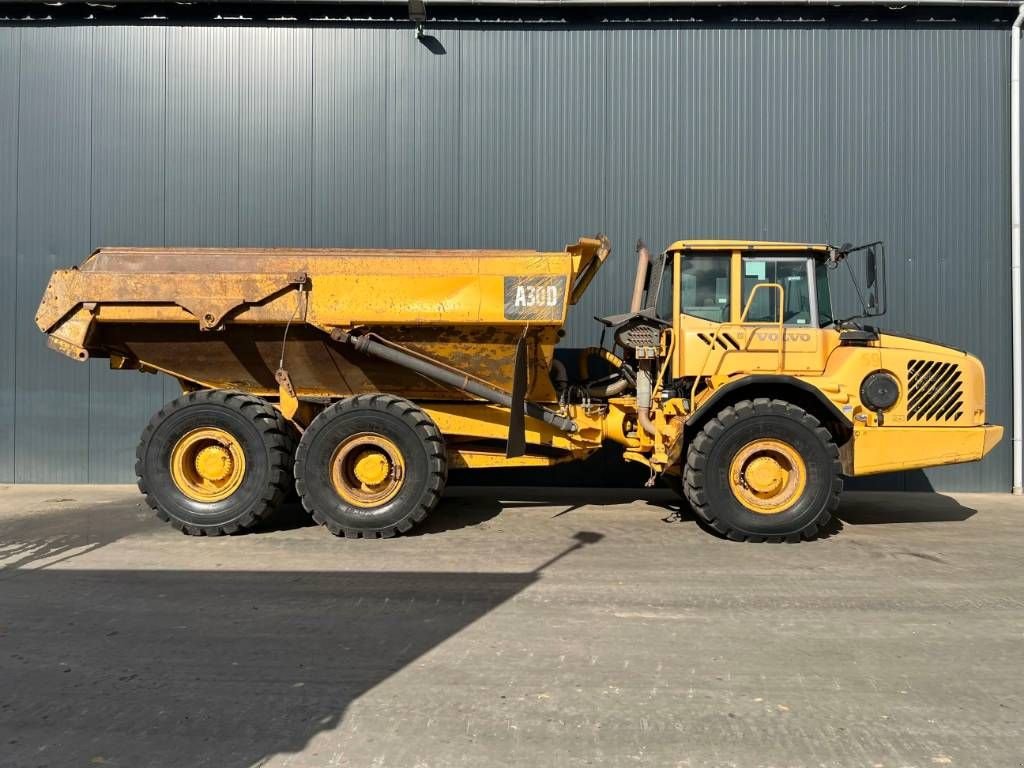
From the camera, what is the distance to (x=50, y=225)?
10008 mm

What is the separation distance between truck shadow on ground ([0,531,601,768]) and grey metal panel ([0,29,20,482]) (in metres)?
5.60

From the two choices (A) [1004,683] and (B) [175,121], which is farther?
(B) [175,121]

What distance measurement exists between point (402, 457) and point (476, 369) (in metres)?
1.17

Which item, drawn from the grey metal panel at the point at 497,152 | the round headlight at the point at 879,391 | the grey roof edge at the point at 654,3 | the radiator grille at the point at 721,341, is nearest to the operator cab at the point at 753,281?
the radiator grille at the point at 721,341

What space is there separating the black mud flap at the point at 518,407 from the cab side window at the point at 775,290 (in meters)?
2.24

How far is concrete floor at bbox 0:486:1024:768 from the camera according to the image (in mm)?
2996

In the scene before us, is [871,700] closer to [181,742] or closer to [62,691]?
[181,742]

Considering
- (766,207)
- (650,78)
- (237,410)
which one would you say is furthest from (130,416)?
(766,207)

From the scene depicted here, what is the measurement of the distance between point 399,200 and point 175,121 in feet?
11.3

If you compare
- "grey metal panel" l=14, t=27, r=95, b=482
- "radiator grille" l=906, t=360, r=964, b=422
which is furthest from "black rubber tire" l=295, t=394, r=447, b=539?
"grey metal panel" l=14, t=27, r=95, b=482

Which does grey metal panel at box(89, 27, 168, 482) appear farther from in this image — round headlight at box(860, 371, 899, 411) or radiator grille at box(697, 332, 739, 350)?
round headlight at box(860, 371, 899, 411)

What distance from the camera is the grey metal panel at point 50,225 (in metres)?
9.93

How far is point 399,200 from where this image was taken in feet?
32.6

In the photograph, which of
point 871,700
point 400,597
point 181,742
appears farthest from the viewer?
point 400,597
